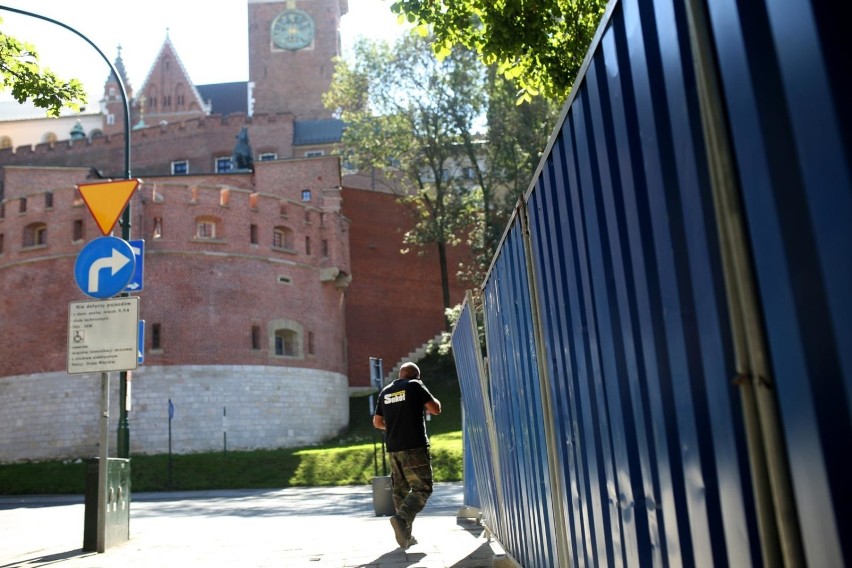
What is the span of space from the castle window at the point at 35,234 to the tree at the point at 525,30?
26.3 metres

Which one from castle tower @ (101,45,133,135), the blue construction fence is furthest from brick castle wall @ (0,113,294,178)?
the blue construction fence

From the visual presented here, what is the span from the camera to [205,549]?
8.54 meters

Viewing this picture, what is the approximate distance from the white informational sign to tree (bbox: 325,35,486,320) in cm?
2747

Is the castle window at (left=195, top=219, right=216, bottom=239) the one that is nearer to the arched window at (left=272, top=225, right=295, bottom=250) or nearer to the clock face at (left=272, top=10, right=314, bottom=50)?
the arched window at (left=272, top=225, right=295, bottom=250)

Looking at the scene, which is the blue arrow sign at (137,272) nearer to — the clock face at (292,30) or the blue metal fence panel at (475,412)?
the blue metal fence panel at (475,412)

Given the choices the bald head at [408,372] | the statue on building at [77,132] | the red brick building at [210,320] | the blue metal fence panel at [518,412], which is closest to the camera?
the blue metal fence panel at [518,412]

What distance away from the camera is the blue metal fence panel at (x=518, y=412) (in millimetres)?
4395

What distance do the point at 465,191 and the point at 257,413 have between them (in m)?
13.6

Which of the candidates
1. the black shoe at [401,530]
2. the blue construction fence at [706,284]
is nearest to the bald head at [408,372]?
the black shoe at [401,530]

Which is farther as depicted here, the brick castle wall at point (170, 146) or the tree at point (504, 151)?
the brick castle wall at point (170, 146)

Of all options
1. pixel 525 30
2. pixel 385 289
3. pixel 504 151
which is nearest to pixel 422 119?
pixel 504 151

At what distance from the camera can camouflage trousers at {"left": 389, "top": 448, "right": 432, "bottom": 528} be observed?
7355 mm

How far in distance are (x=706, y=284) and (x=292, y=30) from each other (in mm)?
68884

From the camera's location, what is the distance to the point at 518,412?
5.06 metres
